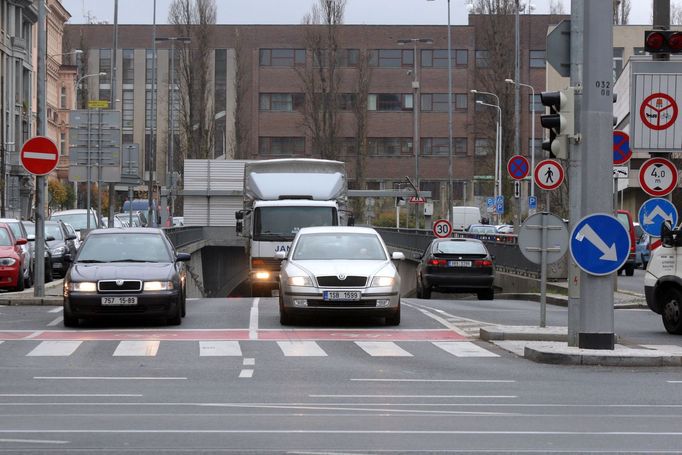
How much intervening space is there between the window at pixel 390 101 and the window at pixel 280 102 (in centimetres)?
524

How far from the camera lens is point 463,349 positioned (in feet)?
55.5

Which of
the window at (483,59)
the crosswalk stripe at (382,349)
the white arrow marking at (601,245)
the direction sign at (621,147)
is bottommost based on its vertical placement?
the crosswalk stripe at (382,349)

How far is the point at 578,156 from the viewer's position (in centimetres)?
1630

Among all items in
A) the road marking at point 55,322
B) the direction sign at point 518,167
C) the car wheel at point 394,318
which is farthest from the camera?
the direction sign at point 518,167

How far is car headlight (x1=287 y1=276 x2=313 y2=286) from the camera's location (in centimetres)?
1980

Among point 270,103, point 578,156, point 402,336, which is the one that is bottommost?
point 402,336

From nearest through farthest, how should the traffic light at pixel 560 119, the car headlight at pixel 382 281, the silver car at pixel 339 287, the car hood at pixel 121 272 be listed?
the traffic light at pixel 560 119 < the car hood at pixel 121 272 < the silver car at pixel 339 287 < the car headlight at pixel 382 281

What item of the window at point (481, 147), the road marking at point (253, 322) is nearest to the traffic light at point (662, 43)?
the road marking at point (253, 322)

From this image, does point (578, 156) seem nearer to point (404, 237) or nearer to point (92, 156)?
point (92, 156)

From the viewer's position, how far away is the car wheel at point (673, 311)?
19328 millimetres

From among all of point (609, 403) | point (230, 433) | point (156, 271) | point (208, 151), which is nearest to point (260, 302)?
→ point (156, 271)

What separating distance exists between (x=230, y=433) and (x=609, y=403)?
12.1 ft

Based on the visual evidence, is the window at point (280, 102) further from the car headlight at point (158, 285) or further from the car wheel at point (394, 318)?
the car headlight at point (158, 285)

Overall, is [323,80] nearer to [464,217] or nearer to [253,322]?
[464,217]
